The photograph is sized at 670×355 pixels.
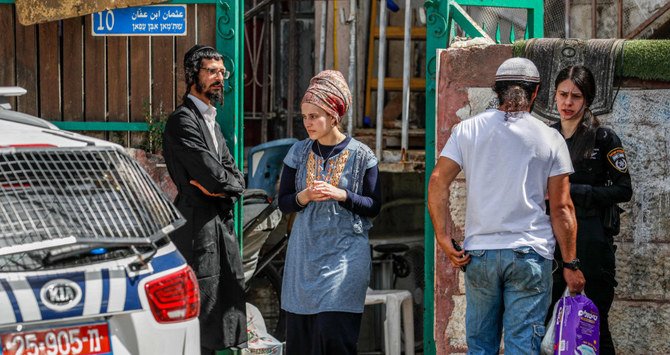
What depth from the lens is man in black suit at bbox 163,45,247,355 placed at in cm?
701

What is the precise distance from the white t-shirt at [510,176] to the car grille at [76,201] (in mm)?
1578

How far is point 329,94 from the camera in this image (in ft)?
21.4

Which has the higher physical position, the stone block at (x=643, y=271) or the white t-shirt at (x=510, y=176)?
the white t-shirt at (x=510, y=176)

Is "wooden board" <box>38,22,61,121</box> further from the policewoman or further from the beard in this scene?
the policewoman

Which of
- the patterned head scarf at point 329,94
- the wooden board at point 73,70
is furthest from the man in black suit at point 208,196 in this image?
the wooden board at point 73,70

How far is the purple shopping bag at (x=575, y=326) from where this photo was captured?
19.8ft

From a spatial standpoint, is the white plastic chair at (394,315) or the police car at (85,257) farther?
→ the white plastic chair at (394,315)

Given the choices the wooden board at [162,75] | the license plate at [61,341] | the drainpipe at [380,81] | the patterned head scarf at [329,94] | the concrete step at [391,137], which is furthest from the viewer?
the concrete step at [391,137]

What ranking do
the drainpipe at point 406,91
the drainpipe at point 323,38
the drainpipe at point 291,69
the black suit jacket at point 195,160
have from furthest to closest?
the drainpipe at point 291,69 < the drainpipe at point 323,38 < the drainpipe at point 406,91 < the black suit jacket at point 195,160

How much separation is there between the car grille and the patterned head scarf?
153cm

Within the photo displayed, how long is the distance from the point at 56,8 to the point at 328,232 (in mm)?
2582

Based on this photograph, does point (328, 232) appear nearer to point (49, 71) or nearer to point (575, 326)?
point (575, 326)

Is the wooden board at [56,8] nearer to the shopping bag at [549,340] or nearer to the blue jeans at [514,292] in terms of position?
the blue jeans at [514,292]

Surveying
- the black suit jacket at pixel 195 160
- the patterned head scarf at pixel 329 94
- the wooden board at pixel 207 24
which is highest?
the wooden board at pixel 207 24
